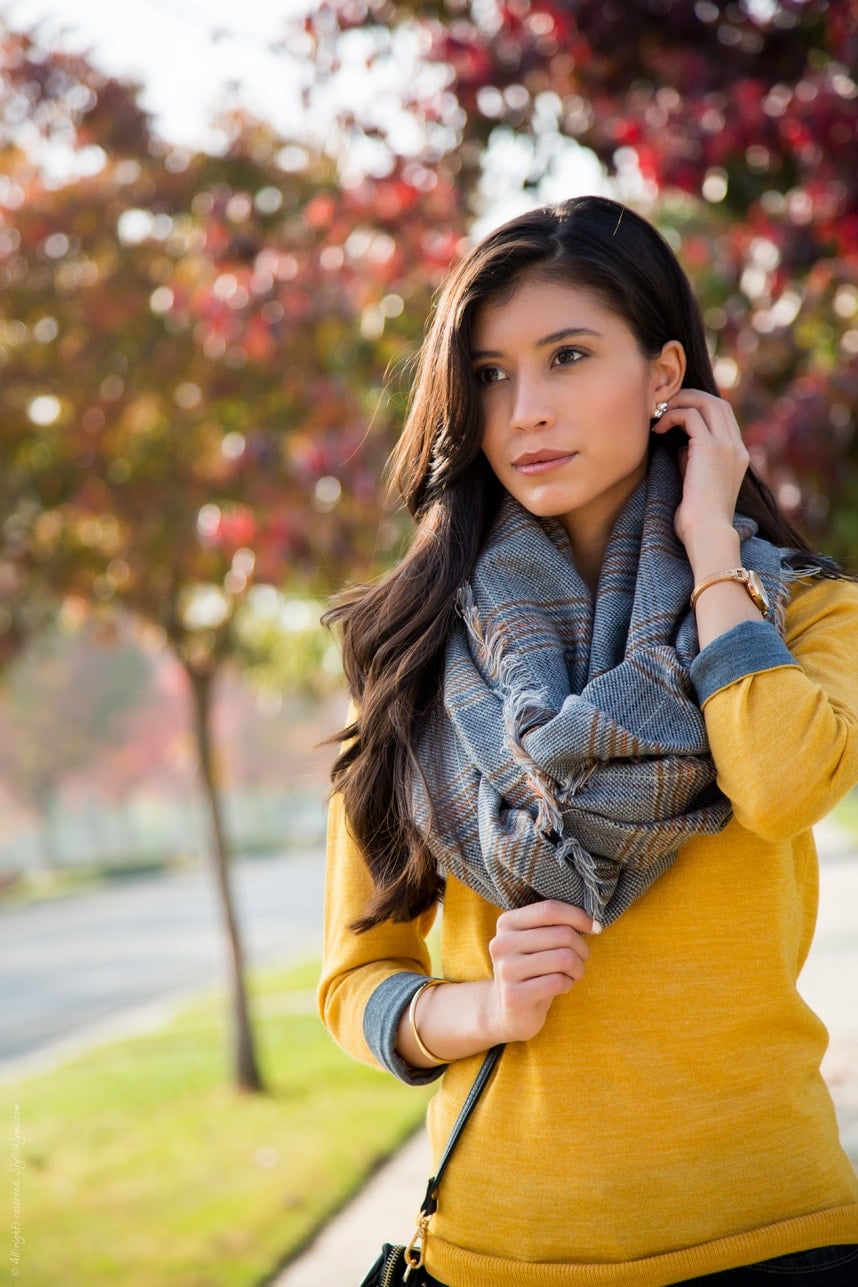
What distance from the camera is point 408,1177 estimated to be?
508 cm

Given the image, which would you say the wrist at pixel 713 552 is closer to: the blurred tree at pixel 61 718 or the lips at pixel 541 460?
the lips at pixel 541 460

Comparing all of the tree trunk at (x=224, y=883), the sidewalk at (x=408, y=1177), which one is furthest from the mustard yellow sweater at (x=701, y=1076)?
the tree trunk at (x=224, y=883)

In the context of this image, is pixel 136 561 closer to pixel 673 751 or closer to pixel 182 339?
pixel 182 339

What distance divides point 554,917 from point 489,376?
0.78 meters

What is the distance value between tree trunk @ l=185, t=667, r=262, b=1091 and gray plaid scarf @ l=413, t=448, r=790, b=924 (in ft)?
18.3

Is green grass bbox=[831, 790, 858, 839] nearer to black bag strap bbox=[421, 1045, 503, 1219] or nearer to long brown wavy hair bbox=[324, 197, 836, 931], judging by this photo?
long brown wavy hair bbox=[324, 197, 836, 931]

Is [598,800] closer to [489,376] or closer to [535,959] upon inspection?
[535,959]

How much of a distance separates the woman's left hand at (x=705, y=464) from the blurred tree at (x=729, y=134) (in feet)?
6.56

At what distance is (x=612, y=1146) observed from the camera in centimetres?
169

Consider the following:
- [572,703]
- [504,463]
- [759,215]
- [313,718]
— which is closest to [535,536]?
[504,463]

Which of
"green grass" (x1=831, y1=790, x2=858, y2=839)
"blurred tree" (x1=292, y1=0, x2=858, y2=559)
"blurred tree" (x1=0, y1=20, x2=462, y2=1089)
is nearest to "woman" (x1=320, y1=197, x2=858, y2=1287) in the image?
"blurred tree" (x1=292, y1=0, x2=858, y2=559)

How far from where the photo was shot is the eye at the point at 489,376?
1.96 meters

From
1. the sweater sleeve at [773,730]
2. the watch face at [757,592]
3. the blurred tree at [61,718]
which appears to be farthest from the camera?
the blurred tree at [61,718]

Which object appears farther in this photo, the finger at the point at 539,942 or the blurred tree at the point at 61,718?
the blurred tree at the point at 61,718
